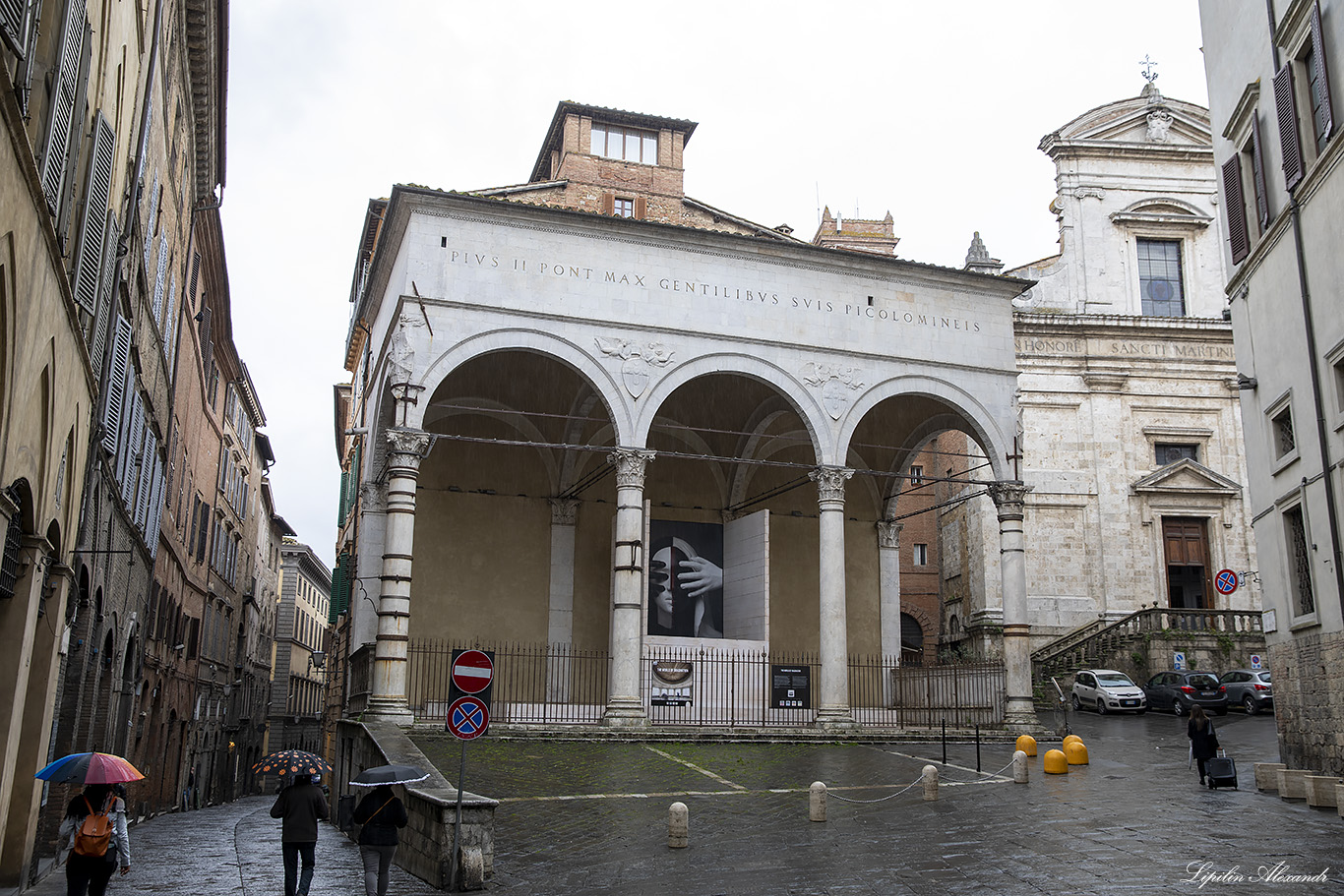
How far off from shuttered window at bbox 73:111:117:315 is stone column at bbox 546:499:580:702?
14640 mm

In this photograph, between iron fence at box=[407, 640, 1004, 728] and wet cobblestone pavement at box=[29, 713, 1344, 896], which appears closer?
wet cobblestone pavement at box=[29, 713, 1344, 896]

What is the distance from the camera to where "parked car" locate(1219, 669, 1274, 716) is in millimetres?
25625

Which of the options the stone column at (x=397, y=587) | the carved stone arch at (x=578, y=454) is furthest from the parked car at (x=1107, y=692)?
the stone column at (x=397, y=587)

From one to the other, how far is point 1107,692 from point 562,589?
44.8 feet

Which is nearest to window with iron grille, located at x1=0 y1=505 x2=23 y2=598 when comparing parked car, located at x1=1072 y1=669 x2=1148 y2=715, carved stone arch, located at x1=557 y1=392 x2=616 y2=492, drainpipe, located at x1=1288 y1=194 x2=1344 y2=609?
drainpipe, located at x1=1288 y1=194 x2=1344 y2=609

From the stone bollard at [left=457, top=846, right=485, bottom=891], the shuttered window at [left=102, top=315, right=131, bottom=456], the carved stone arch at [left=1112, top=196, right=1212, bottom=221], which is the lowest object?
the stone bollard at [left=457, top=846, right=485, bottom=891]

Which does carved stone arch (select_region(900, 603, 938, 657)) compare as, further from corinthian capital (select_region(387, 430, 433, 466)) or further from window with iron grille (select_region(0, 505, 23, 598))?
window with iron grille (select_region(0, 505, 23, 598))

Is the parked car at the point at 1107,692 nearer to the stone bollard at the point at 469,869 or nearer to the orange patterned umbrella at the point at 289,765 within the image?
the stone bollard at the point at 469,869

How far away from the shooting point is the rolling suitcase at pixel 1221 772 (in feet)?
46.5

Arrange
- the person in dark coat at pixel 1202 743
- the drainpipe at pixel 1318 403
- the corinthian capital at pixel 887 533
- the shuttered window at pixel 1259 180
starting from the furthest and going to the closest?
the corinthian capital at pixel 887 533
the shuttered window at pixel 1259 180
the person in dark coat at pixel 1202 743
the drainpipe at pixel 1318 403

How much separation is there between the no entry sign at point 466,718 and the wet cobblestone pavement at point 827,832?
126 centimetres

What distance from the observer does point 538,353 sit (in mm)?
20297

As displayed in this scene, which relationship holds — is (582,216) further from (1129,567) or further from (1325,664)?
(1129,567)

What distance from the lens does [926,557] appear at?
41.5m
